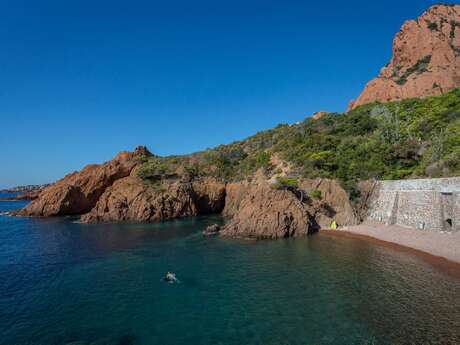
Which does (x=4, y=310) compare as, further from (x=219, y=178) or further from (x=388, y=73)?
(x=388, y=73)

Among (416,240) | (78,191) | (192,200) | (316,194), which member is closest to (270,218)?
(316,194)

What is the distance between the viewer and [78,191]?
61.5 meters

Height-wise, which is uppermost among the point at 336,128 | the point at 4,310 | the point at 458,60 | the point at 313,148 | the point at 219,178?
the point at 458,60

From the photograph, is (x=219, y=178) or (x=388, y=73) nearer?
(x=219, y=178)

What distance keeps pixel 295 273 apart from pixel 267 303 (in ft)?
18.7

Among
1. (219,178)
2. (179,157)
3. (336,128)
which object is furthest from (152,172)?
(336,128)

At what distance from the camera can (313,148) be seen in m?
54.4

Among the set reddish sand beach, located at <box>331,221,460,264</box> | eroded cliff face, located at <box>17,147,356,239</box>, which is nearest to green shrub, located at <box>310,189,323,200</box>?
eroded cliff face, located at <box>17,147,356,239</box>

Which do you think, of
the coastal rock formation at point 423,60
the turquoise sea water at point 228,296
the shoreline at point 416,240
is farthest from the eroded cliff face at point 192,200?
the coastal rock formation at point 423,60

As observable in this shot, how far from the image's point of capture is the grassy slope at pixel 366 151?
4003 cm

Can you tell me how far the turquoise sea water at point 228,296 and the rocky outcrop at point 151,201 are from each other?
20.5 metres

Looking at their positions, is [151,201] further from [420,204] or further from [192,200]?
[420,204]

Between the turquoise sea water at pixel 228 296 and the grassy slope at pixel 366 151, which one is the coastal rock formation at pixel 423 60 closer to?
the grassy slope at pixel 366 151

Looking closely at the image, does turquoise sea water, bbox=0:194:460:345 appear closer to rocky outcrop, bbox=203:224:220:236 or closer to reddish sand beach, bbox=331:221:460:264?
reddish sand beach, bbox=331:221:460:264
